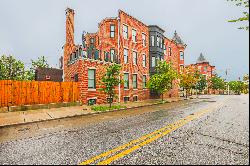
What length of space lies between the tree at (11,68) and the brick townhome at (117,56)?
70.5 ft

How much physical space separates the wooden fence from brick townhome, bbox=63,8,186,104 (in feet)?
4.21

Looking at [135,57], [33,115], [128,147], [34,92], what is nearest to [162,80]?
[135,57]

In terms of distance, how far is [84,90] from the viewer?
17.6m

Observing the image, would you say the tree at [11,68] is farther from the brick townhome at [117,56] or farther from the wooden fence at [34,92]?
the wooden fence at [34,92]

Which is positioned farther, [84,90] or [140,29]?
[140,29]

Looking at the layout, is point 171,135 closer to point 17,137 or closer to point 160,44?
point 17,137

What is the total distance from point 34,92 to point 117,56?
1123 centimetres

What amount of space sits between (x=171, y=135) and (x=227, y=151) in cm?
181

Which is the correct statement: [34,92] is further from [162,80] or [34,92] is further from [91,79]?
[162,80]

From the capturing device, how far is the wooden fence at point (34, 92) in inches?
528

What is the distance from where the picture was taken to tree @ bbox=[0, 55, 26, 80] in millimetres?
36719

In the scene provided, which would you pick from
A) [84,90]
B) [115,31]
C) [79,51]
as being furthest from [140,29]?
[84,90]

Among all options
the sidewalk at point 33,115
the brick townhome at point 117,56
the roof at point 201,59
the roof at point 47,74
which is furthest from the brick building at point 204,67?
the sidewalk at point 33,115

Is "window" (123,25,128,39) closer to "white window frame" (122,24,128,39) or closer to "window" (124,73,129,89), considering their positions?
"white window frame" (122,24,128,39)
